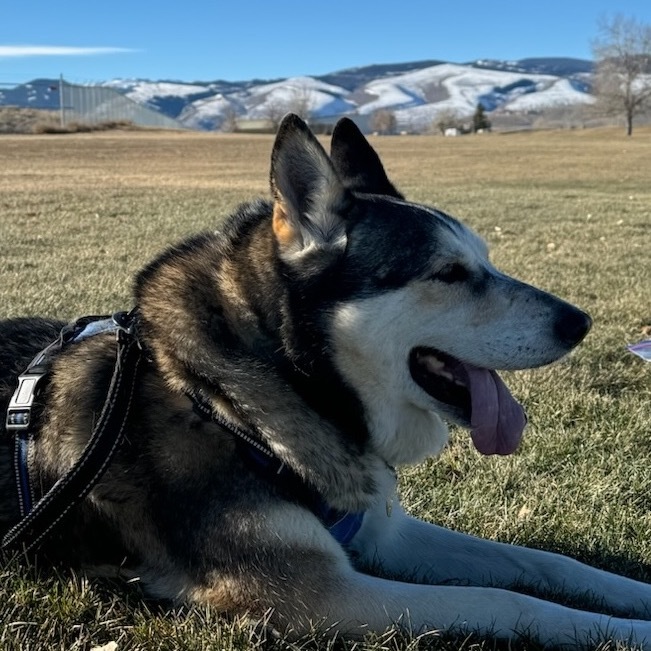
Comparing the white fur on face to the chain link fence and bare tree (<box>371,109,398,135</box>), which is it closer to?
the chain link fence

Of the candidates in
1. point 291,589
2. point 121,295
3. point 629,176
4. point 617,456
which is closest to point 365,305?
Result: point 291,589

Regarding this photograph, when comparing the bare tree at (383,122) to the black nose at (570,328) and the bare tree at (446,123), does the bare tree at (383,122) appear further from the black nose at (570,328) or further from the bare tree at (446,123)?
the black nose at (570,328)

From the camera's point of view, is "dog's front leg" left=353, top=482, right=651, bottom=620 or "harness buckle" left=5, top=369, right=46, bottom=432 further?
"dog's front leg" left=353, top=482, right=651, bottom=620

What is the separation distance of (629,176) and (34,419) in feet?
104

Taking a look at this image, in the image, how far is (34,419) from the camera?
2.78 metres

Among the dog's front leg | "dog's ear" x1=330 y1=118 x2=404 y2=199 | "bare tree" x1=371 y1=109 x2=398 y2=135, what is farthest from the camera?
"bare tree" x1=371 y1=109 x2=398 y2=135

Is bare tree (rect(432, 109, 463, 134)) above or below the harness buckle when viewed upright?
above

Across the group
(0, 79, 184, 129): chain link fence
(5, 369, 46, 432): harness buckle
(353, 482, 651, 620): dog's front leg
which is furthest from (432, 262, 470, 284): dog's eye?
(0, 79, 184, 129): chain link fence

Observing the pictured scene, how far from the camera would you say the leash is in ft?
8.43

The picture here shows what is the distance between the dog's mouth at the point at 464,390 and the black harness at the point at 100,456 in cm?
56

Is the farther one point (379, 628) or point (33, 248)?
point (33, 248)

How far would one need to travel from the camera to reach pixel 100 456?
2.58 m

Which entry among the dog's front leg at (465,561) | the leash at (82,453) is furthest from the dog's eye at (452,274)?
the leash at (82,453)

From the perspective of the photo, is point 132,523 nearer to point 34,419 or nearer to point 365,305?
point 34,419
